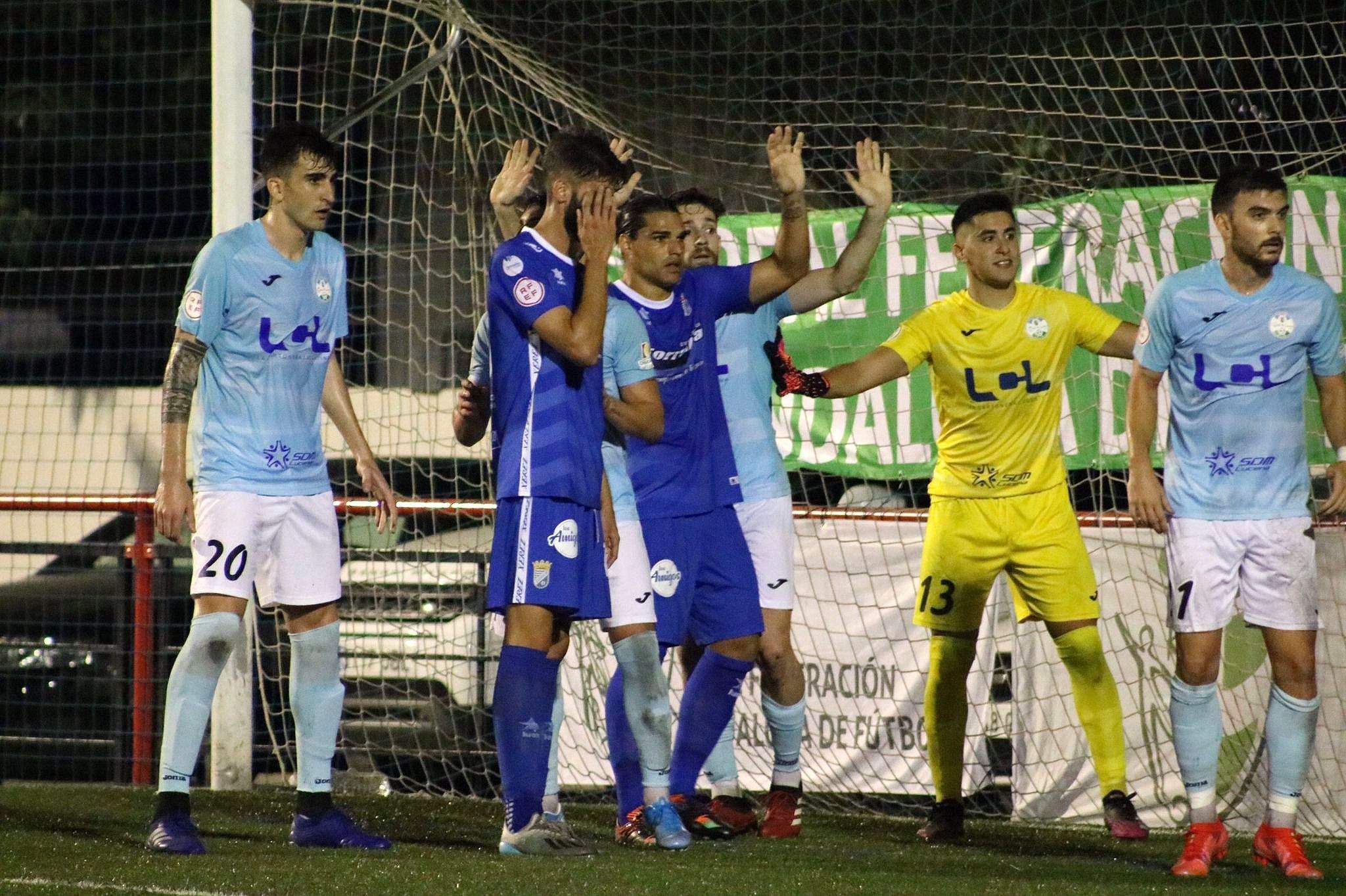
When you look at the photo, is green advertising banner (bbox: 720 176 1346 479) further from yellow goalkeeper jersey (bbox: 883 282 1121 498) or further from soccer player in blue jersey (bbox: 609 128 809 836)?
soccer player in blue jersey (bbox: 609 128 809 836)

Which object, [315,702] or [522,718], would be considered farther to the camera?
[315,702]

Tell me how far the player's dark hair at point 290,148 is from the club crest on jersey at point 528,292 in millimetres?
981

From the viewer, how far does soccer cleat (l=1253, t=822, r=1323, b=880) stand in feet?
17.0

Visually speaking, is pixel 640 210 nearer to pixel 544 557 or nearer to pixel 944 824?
pixel 544 557

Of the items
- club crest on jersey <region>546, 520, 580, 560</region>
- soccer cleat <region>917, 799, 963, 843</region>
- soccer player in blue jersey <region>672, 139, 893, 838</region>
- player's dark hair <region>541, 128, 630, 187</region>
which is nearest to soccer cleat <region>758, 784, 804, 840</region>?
soccer player in blue jersey <region>672, 139, 893, 838</region>

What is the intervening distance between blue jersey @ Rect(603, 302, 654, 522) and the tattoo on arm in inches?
47.8

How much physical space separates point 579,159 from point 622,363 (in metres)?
0.61

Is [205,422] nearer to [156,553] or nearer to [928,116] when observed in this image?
[156,553]

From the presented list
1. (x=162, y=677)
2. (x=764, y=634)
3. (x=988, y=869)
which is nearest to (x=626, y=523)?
(x=764, y=634)

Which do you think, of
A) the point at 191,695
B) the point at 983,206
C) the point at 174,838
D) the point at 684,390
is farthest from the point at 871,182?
the point at 174,838

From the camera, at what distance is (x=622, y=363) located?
533 centimetres

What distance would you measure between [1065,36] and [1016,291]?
16.5 feet

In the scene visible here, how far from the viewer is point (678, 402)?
227 inches

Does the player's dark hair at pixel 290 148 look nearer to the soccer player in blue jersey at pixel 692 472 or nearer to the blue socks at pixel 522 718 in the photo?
the soccer player in blue jersey at pixel 692 472
